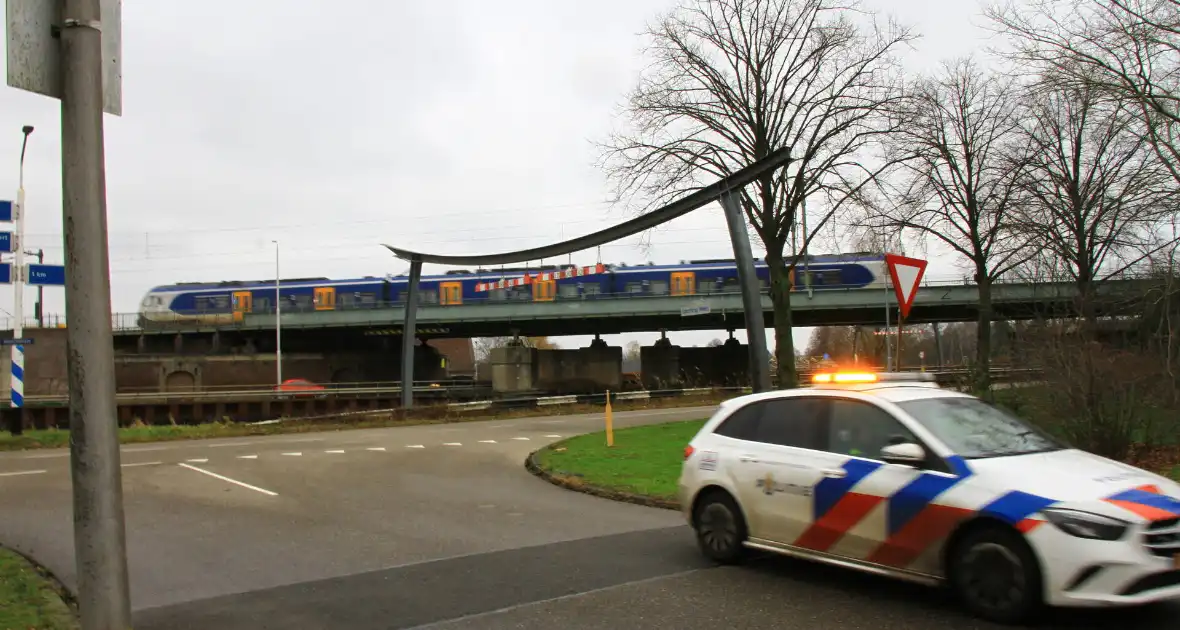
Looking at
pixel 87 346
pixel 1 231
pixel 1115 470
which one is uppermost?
pixel 1 231

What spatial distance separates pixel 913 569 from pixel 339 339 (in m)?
57.8

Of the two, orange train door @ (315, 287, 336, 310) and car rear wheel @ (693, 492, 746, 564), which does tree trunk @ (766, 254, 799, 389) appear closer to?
car rear wheel @ (693, 492, 746, 564)

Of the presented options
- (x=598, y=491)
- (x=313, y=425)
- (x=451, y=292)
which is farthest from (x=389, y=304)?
(x=598, y=491)

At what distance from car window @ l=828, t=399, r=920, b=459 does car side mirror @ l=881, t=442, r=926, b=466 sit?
13 centimetres

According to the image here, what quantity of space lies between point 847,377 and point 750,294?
1069 centimetres

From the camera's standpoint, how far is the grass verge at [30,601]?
18.1 feet

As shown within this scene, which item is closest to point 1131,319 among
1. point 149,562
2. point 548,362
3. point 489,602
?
point 489,602

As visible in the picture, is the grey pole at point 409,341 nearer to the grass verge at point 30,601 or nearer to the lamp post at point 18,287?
the lamp post at point 18,287

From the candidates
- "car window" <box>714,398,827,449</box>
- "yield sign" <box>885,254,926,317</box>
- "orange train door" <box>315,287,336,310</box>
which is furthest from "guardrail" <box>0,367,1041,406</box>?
"car window" <box>714,398,827,449</box>

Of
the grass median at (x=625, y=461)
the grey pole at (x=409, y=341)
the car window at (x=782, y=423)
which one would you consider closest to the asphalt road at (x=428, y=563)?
the grass median at (x=625, y=461)

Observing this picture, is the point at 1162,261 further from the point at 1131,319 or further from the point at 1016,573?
the point at 1016,573

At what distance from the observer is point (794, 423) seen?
282 inches

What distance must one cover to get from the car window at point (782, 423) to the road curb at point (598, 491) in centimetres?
332

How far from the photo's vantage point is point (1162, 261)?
66.5ft
